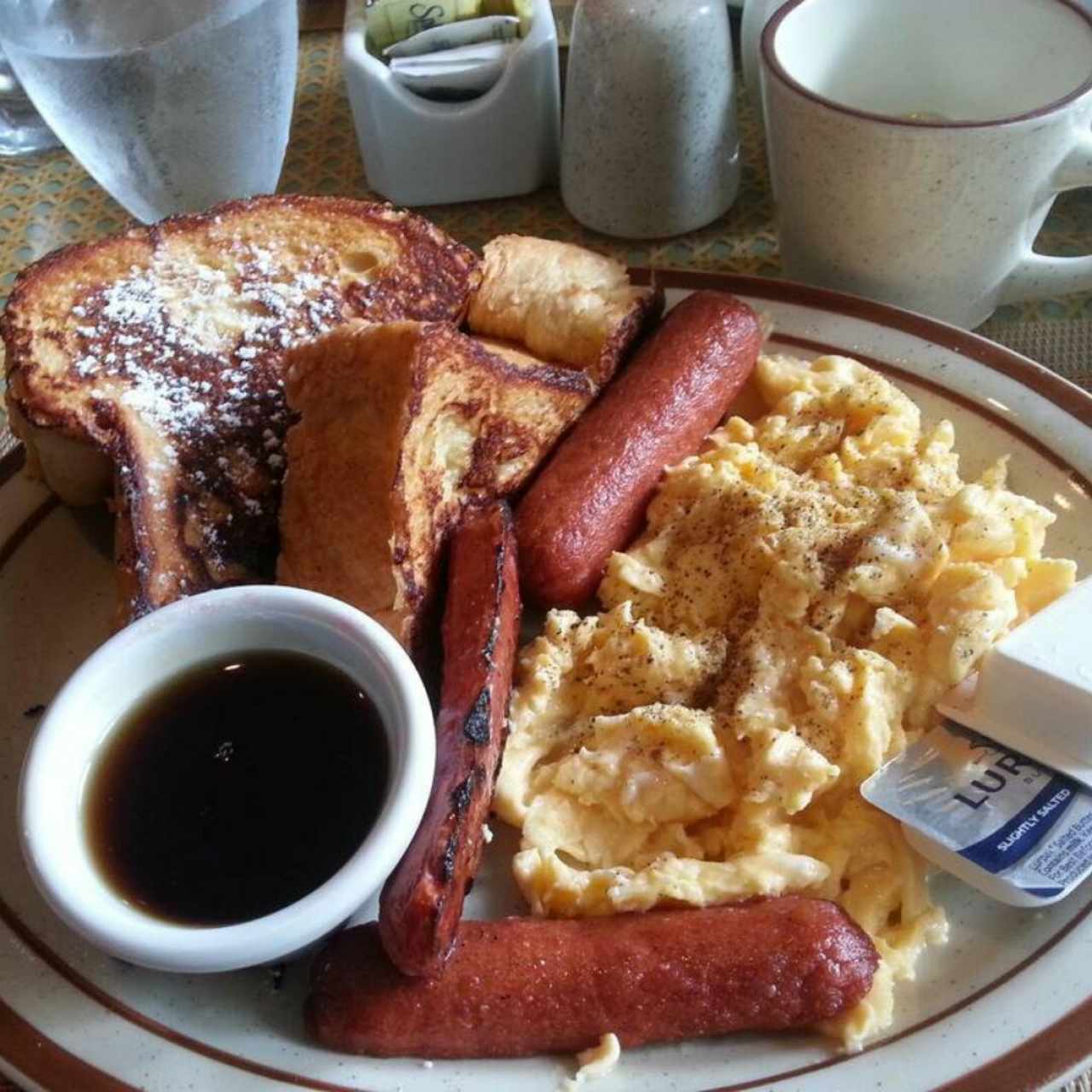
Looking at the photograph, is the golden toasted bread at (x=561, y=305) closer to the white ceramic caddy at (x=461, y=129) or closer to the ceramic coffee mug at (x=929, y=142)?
the ceramic coffee mug at (x=929, y=142)

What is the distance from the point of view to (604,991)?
3.91 ft

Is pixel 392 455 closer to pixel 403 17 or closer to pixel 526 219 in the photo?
pixel 526 219

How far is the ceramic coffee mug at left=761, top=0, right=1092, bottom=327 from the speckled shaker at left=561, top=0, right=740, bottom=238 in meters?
0.20

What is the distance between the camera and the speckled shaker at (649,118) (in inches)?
81.3

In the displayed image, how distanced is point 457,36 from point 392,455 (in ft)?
3.75

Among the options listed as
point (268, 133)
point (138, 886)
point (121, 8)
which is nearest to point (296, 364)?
point (138, 886)

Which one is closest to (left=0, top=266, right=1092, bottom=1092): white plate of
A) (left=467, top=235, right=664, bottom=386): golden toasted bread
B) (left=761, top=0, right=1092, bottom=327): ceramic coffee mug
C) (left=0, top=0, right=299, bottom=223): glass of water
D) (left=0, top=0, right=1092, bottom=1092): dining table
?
(left=467, top=235, right=664, bottom=386): golden toasted bread

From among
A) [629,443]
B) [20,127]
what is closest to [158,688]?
[629,443]

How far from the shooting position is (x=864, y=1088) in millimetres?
1157

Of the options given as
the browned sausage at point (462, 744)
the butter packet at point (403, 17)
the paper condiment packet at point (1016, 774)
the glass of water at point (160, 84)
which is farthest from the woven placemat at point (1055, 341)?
the glass of water at point (160, 84)

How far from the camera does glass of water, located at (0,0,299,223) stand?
209 cm

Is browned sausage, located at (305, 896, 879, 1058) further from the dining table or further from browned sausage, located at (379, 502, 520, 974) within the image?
the dining table

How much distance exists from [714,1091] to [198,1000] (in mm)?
572

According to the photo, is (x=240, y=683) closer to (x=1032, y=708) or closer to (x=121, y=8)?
(x=1032, y=708)
